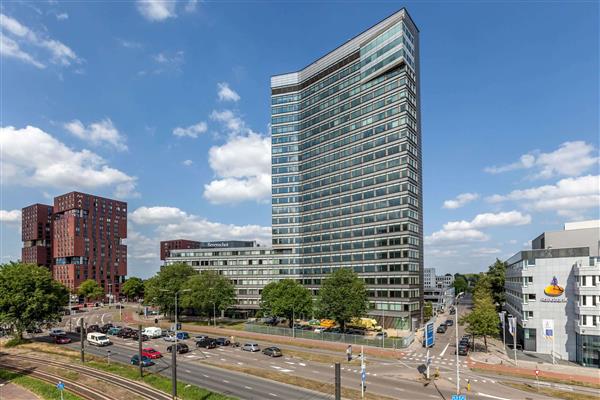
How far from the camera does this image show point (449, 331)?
344 feet

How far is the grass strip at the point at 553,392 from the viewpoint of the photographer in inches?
1796

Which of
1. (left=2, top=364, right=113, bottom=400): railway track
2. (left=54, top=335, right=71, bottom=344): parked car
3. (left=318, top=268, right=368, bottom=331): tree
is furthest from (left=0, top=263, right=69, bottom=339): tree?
(left=318, top=268, right=368, bottom=331): tree

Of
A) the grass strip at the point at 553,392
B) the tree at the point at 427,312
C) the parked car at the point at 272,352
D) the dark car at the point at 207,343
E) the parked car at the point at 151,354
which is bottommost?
the tree at the point at 427,312

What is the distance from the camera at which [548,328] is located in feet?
216

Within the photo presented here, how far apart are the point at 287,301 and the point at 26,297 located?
54.4 metres

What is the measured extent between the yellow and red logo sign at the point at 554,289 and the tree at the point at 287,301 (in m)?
50.6

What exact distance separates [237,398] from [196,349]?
34941 millimetres

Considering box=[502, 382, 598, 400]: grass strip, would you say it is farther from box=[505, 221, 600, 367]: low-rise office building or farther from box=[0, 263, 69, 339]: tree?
box=[0, 263, 69, 339]: tree

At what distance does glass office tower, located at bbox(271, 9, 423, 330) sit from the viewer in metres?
104

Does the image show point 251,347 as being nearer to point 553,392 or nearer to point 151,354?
point 151,354

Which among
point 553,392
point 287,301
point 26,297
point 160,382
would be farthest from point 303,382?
point 26,297

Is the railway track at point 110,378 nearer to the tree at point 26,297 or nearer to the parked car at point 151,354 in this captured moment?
the parked car at point 151,354

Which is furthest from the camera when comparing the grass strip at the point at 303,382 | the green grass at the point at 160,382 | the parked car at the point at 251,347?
the parked car at the point at 251,347

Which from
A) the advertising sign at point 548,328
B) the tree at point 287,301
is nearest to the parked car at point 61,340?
the tree at point 287,301
